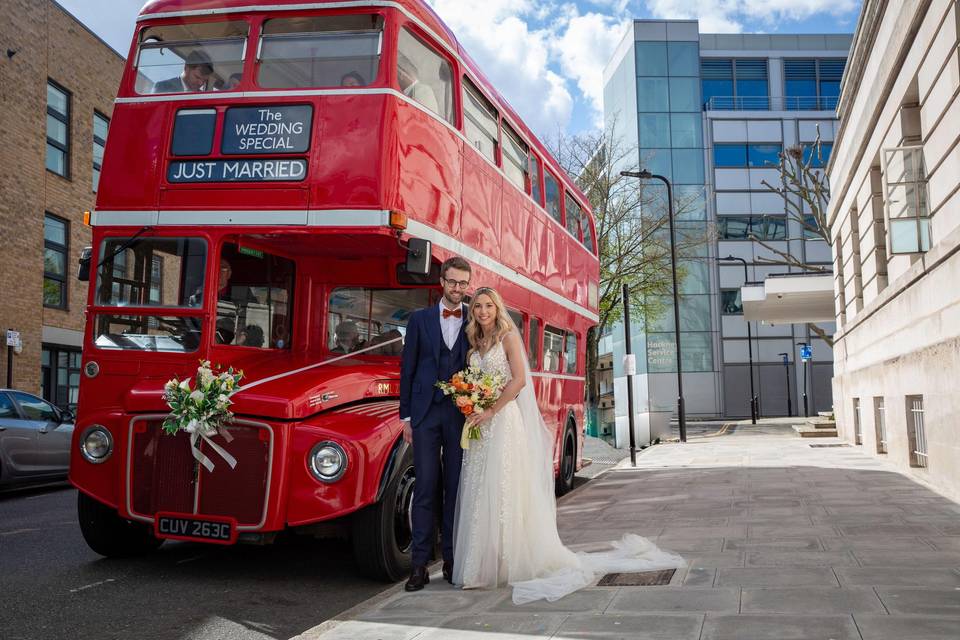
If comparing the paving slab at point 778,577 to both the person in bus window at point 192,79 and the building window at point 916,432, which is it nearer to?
the person in bus window at point 192,79

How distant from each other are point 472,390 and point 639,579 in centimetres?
154

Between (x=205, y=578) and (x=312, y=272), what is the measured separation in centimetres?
246

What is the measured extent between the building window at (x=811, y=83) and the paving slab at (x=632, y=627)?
45.5 m

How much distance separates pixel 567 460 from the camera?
42.6 ft

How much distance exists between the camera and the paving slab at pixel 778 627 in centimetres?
403

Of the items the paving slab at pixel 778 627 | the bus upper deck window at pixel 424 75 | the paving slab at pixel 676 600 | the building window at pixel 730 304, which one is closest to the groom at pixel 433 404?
the paving slab at pixel 676 600

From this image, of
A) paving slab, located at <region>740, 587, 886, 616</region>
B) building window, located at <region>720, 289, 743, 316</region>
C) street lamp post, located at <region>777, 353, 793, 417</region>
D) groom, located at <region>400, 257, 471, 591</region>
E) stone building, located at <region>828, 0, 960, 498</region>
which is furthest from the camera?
building window, located at <region>720, 289, 743, 316</region>

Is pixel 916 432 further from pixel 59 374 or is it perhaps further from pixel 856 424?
pixel 59 374

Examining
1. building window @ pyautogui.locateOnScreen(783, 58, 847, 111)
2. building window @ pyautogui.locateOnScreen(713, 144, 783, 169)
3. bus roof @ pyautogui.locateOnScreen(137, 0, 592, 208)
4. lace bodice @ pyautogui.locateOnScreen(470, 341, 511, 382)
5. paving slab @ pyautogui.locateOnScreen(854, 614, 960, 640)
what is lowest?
paving slab @ pyautogui.locateOnScreen(854, 614, 960, 640)

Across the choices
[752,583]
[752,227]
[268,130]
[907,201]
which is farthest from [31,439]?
[752,227]

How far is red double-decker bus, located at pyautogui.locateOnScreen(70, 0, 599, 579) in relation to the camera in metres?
6.05

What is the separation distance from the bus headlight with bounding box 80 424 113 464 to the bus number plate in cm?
74

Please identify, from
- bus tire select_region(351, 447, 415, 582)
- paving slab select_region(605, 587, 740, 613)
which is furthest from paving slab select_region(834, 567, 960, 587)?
bus tire select_region(351, 447, 415, 582)

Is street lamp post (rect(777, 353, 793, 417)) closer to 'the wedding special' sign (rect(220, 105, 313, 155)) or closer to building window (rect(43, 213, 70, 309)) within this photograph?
building window (rect(43, 213, 70, 309))
